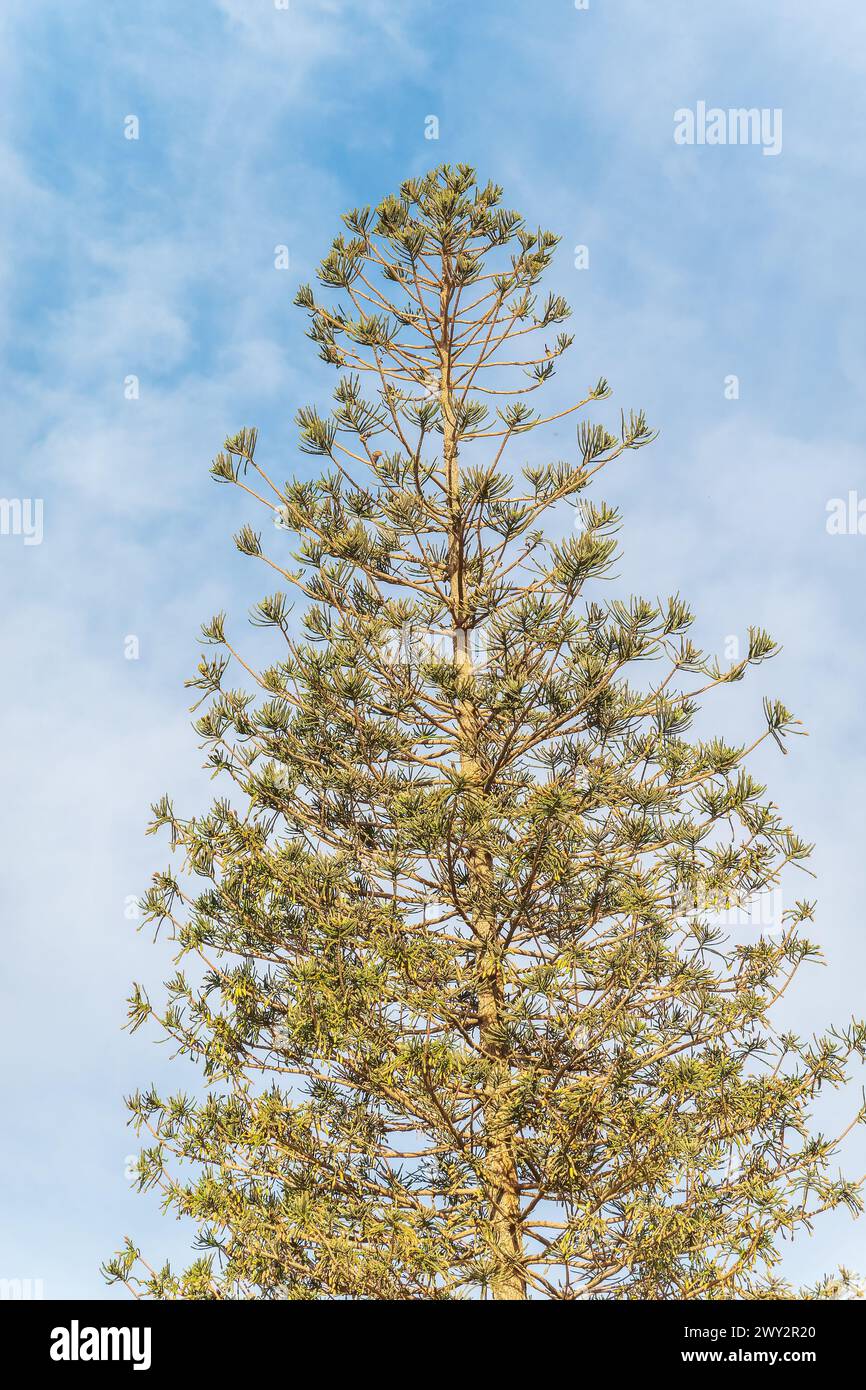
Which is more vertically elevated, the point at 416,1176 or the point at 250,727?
the point at 250,727

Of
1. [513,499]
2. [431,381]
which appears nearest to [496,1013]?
[513,499]

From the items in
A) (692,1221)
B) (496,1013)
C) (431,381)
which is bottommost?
(692,1221)

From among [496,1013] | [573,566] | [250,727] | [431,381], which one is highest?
[431,381]

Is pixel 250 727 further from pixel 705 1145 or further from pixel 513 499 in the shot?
pixel 705 1145

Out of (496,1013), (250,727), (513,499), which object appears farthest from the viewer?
(513,499)

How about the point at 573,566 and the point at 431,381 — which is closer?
the point at 573,566

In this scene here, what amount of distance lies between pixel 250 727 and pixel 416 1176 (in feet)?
8.77
